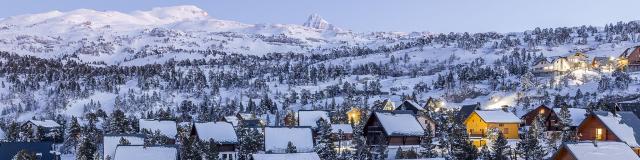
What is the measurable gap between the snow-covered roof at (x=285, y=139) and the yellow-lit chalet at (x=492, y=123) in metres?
25.2

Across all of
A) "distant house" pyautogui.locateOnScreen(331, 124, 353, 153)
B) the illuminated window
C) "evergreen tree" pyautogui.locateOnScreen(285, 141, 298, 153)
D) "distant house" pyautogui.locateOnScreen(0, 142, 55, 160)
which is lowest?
"distant house" pyautogui.locateOnScreen(0, 142, 55, 160)

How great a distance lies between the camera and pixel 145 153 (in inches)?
2430

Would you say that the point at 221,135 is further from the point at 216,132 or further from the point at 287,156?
the point at 287,156

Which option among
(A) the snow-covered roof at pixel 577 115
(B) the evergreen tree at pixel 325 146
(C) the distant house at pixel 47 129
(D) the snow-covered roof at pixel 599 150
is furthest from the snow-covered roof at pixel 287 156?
(C) the distant house at pixel 47 129

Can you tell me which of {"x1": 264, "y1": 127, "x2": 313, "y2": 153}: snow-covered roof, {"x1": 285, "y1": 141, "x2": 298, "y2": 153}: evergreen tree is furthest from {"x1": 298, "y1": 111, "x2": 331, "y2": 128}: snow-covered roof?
{"x1": 285, "y1": 141, "x2": 298, "y2": 153}: evergreen tree

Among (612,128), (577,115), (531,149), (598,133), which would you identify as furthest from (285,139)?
(577,115)

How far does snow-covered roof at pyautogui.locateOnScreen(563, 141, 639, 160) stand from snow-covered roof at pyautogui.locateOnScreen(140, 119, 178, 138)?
194 feet

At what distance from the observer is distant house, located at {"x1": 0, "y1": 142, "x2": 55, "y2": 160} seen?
83506mm

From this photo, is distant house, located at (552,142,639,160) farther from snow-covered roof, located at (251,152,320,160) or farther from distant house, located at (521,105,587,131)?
distant house, located at (521,105,587,131)

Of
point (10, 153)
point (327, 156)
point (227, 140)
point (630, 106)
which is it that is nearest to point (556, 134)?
point (630, 106)

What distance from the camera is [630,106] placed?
315 feet

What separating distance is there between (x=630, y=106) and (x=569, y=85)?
3500 inches

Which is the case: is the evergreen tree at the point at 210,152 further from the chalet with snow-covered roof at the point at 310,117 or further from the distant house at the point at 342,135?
the chalet with snow-covered roof at the point at 310,117

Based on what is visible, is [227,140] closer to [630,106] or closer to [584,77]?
[630,106]
